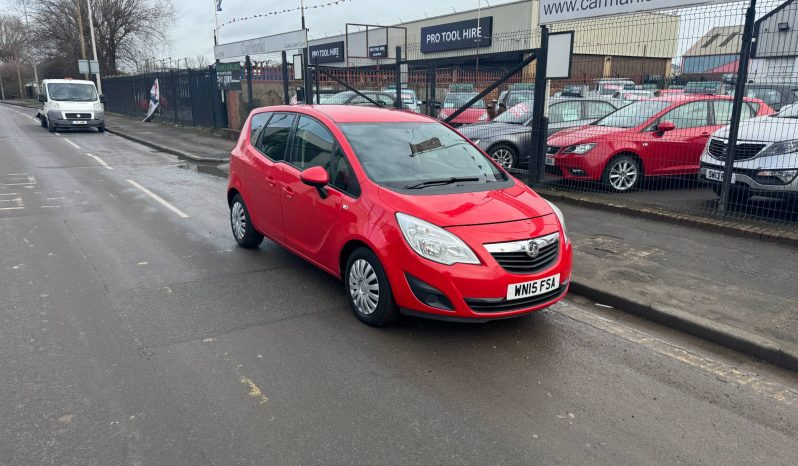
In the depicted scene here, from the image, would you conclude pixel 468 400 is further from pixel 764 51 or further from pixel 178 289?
pixel 764 51

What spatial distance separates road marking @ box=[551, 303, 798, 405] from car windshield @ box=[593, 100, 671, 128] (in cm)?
522

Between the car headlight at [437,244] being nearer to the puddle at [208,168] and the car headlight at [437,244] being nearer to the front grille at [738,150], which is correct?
the front grille at [738,150]

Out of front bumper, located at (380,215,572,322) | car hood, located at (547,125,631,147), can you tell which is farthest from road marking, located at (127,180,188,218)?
car hood, located at (547,125,631,147)

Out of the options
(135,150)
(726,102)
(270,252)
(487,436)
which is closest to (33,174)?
(135,150)

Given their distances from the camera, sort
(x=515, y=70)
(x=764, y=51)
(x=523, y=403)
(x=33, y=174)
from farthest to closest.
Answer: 1. (x=33, y=174)
2. (x=515, y=70)
3. (x=764, y=51)
4. (x=523, y=403)

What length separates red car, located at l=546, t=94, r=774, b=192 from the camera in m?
8.85

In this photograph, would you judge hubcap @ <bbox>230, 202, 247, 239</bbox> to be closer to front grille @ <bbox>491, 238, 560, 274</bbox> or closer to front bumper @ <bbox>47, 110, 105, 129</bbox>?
front grille @ <bbox>491, 238, 560, 274</bbox>

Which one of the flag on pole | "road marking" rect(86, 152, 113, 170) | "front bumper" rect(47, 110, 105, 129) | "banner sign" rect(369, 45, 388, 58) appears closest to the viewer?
"road marking" rect(86, 152, 113, 170)

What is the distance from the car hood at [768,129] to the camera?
22.6ft

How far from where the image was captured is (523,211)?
14.3 ft

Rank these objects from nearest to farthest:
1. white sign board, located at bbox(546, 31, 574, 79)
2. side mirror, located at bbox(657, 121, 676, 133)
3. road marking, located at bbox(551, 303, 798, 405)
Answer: road marking, located at bbox(551, 303, 798, 405) < side mirror, located at bbox(657, 121, 676, 133) < white sign board, located at bbox(546, 31, 574, 79)

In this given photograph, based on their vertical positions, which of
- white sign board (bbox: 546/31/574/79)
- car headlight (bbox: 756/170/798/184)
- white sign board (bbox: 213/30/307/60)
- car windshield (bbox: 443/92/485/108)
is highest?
white sign board (bbox: 213/30/307/60)

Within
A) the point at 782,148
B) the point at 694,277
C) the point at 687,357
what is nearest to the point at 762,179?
the point at 782,148

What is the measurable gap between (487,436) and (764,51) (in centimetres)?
647
